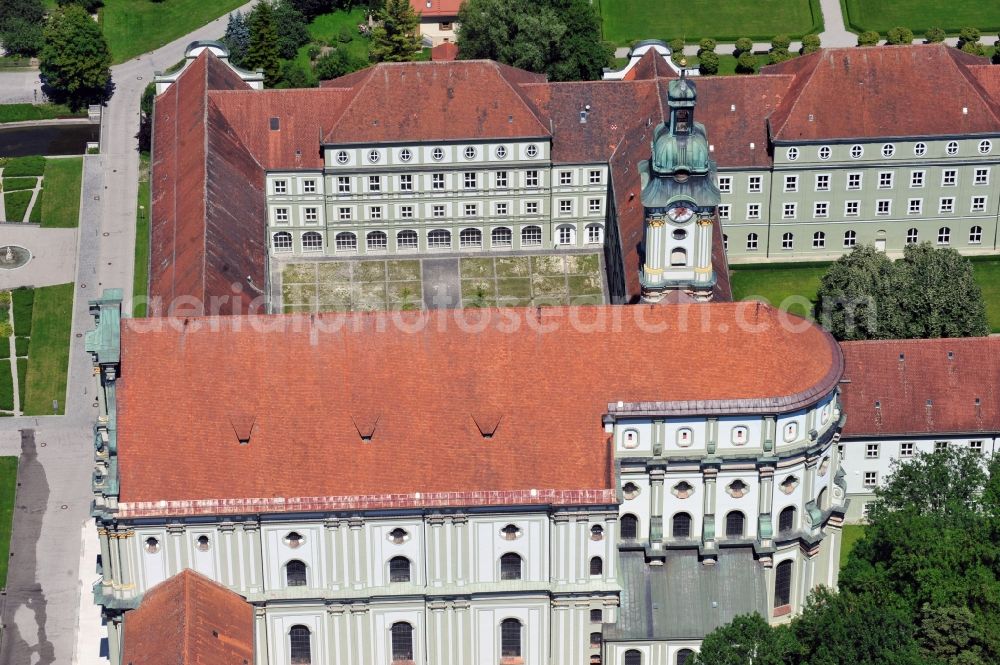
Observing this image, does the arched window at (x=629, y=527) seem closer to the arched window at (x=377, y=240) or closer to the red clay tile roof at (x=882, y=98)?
the red clay tile roof at (x=882, y=98)

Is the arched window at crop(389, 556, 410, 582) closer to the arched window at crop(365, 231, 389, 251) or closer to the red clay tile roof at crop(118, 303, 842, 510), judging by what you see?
the red clay tile roof at crop(118, 303, 842, 510)

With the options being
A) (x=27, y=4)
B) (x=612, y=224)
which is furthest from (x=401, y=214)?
(x=27, y=4)

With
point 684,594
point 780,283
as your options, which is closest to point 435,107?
point 780,283

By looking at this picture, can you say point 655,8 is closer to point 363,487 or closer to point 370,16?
point 370,16

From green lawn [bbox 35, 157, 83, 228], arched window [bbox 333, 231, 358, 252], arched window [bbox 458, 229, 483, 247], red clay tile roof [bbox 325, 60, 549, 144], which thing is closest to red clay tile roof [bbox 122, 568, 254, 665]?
red clay tile roof [bbox 325, 60, 549, 144]

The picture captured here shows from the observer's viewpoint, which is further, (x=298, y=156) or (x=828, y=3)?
(x=828, y=3)

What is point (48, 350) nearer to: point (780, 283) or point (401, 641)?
point (401, 641)
